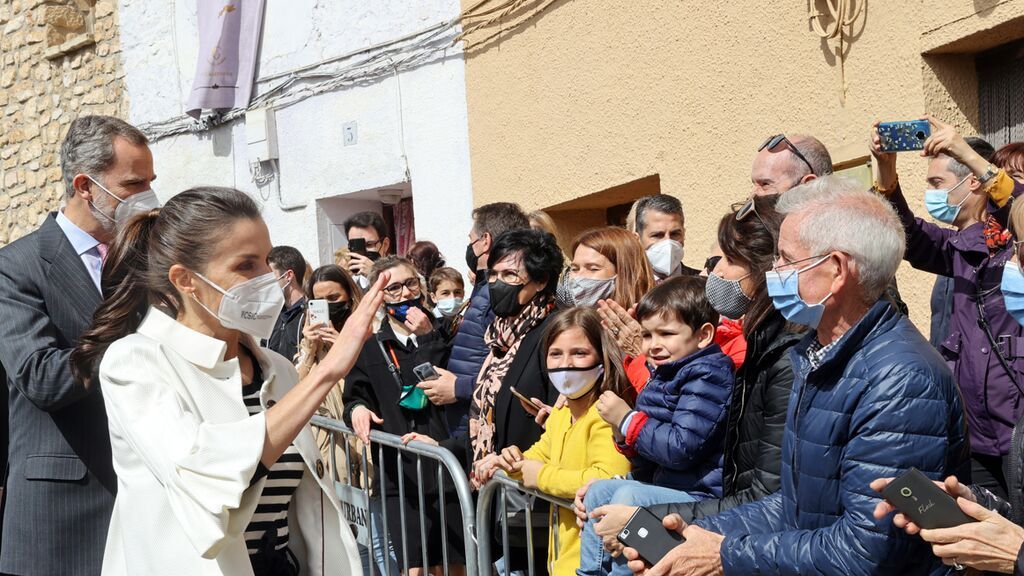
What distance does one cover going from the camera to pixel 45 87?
14492 millimetres

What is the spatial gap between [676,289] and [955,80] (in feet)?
9.63

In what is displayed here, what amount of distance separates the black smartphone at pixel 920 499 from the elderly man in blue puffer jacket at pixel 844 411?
0.12m

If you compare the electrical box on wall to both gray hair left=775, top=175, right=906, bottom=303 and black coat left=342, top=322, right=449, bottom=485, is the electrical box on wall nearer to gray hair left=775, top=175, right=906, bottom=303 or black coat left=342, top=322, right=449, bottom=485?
black coat left=342, top=322, right=449, bottom=485

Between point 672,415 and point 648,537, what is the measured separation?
2.03 feet

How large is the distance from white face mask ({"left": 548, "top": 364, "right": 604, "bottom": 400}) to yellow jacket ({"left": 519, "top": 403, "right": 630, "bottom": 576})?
0.09 meters

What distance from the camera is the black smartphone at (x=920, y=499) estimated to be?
249 centimetres

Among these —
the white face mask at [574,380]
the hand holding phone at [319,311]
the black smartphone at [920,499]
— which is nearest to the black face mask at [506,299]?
the white face mask at [574,380]

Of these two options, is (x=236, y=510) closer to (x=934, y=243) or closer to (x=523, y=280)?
(x=523, y=280)

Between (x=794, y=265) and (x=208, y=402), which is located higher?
(x=794, y=265)

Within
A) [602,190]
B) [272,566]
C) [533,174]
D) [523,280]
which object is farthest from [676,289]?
[533,174]

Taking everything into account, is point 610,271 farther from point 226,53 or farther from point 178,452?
point 226,53

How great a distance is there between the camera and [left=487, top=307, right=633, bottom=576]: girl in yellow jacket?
3994 millimetres

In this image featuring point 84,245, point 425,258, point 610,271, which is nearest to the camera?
point 84,245

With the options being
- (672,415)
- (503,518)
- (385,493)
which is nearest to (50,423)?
(503,518)
